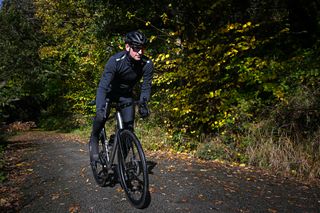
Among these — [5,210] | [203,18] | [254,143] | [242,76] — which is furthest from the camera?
[203,18]

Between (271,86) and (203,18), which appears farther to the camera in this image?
(203,18)

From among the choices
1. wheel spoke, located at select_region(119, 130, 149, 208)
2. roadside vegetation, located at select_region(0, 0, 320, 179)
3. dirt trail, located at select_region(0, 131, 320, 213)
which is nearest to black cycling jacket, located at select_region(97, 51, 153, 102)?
wheel spoke, located at select_region(119, 130, 149, 208)

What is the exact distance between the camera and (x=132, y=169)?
13.7 ft

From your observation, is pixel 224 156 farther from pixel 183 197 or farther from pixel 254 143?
pixel 183 197

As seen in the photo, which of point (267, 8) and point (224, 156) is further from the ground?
point (267, 8)

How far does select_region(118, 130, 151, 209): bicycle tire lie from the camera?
4.02 meters

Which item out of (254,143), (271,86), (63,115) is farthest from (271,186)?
(63,115)

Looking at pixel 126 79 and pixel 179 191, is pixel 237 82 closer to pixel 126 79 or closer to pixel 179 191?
pixel 179 191

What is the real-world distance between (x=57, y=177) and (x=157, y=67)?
169 inches

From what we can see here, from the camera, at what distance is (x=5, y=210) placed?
4.48 metres

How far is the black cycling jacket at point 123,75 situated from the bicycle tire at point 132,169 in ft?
2.15

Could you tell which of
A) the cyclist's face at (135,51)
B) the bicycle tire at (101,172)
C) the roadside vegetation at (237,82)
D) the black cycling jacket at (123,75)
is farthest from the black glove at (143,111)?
the roadside vegetation at (237,82)

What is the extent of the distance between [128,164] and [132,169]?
119mm

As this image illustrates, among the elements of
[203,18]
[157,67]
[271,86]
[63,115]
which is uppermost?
[203,18]
